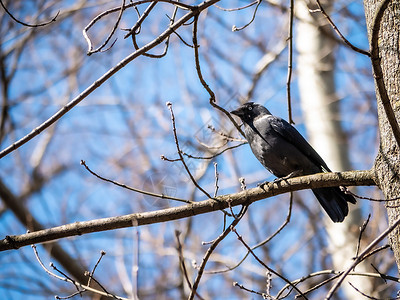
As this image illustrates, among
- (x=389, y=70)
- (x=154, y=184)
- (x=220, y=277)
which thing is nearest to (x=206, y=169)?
(x=154, y=184)

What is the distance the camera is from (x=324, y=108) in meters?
6.89

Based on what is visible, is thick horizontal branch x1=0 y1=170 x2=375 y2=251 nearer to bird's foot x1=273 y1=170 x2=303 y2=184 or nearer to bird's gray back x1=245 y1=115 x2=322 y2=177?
bird's foot x1=273 y1=170 x2=303 y2=184

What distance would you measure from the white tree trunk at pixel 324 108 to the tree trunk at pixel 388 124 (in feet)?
11.7

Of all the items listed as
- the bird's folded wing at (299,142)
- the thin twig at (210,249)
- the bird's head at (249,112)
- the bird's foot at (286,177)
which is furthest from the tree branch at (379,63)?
the bird's head at (249,112)

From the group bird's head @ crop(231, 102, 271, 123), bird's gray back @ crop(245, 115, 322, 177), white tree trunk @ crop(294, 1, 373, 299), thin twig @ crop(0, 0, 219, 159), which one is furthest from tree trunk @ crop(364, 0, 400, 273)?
white tree trunk @ crop(294, 1, 373, 299)

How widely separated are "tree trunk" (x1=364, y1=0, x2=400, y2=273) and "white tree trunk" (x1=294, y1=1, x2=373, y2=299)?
140 inches

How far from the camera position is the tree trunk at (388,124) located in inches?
102

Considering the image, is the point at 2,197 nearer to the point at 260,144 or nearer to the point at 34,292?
the point at 34,292

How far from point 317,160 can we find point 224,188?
427 cm

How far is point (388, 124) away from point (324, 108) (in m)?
4.30

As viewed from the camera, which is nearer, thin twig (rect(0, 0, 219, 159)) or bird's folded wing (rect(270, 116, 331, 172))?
thin twig (rect(0, 0, 219, 159))

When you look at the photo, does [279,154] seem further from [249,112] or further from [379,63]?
[379,63]

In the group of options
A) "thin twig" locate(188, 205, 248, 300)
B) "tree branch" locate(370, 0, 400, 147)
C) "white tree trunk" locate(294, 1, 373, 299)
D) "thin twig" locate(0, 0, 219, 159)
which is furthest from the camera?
"white tree trunk" locate(294, 1, 373, 299)

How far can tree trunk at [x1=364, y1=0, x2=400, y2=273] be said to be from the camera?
2.60m
